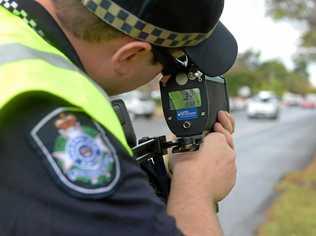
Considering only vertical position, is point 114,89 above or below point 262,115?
above

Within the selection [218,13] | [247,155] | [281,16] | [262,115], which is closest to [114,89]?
[218,13]

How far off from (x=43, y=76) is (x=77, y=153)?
0.41 feet

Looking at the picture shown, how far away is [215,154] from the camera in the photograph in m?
1.18

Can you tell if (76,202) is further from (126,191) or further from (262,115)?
(262,115)

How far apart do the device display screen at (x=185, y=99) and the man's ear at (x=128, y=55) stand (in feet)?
0.59

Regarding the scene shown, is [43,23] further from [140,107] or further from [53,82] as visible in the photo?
[140,107]

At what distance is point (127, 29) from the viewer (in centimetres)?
102

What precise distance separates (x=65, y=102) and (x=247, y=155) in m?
13.4

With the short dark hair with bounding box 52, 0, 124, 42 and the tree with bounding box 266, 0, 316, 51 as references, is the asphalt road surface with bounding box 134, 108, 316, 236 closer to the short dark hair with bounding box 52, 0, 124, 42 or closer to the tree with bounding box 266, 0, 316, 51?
the short dark hair with bounding box 52, 0, 124, 42

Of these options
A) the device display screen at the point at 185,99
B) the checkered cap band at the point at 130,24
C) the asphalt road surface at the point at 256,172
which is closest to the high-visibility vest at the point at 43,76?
the checkered cap band at the point at 130,24

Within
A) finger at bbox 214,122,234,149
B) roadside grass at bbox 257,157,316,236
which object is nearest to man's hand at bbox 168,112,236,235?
finger at bbox 214,122,234,149

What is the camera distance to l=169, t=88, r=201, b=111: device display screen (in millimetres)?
1249

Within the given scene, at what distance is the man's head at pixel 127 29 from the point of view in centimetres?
100

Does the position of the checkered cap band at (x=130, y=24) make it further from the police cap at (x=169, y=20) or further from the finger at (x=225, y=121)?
the finger at (x=225, y=121)
